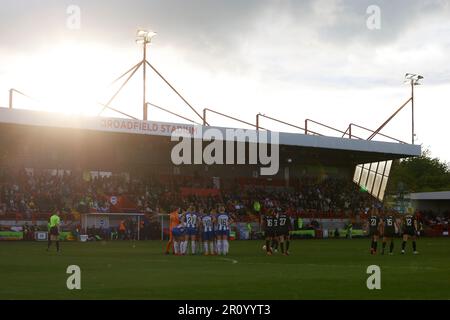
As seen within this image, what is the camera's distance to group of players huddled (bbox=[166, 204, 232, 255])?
3381cm

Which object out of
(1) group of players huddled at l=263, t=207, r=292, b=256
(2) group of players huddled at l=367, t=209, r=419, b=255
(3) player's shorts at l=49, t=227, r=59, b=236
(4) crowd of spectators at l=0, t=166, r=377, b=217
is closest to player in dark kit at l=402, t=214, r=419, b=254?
(2) group of players huddled at l=367, t=209, r=419, b=255

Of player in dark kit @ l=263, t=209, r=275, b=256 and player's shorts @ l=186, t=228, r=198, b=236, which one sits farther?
player's shorts @ l=186, t=228, r=198, b=236

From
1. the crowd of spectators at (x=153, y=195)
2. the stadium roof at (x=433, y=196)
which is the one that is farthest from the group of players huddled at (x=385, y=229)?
the stadium roof at (x=433, y=196)

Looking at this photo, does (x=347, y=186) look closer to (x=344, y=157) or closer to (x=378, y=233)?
(x=344, y=157)

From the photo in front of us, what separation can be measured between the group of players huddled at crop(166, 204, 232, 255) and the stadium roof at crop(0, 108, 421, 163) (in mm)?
21817

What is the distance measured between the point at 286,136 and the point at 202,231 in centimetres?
3190

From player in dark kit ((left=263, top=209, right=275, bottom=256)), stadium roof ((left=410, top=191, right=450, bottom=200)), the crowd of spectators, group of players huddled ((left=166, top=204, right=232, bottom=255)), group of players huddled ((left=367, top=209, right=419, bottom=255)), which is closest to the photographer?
player in dark kit ((left=263, top=209, right=275, bottom=256))

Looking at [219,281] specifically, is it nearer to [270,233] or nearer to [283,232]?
[283,232]

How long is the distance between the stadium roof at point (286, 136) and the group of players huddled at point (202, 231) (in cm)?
2182

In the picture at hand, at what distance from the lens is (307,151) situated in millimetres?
72625

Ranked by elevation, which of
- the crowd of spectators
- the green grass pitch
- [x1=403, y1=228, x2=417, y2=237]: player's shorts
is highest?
the crowd of spectators

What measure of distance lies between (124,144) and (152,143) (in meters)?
2.44

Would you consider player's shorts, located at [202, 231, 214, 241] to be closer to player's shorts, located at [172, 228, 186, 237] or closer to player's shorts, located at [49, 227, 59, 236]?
player's shorts, located at [172, 228, 186, 237]

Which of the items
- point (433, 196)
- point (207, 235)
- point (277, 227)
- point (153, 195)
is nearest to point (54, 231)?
point (207, 235)
